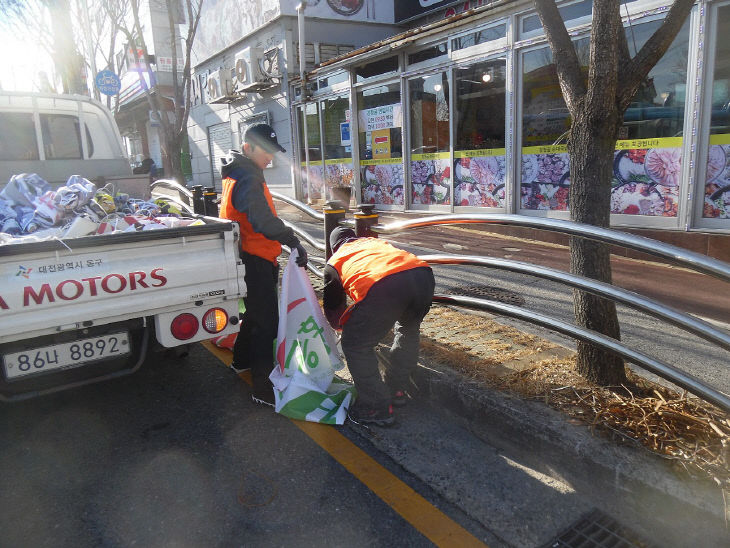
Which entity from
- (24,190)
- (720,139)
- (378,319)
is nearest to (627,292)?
(378,319)

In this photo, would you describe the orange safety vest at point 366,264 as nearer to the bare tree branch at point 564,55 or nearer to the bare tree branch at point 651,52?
the bare tree branch at point 564,55

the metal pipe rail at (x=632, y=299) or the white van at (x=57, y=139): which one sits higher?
the white van at (x=57, y=139)

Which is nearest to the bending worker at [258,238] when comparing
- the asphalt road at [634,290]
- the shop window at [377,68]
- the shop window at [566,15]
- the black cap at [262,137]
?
the black cap at [262,137]

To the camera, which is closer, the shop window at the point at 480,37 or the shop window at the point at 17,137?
the shop window at the point at 17,137

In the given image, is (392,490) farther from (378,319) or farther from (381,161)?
(381,161)

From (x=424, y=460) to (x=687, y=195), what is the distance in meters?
5.48

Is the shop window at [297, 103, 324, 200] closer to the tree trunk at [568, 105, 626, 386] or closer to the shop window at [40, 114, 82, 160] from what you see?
the shop window at [40, 114, 82, 160]

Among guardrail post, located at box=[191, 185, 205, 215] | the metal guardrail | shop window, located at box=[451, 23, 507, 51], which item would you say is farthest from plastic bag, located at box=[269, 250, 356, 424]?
shop window, located at box=[451, 23, 507, 51]

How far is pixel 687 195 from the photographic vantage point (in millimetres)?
6602

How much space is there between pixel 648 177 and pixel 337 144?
7667 millimetres

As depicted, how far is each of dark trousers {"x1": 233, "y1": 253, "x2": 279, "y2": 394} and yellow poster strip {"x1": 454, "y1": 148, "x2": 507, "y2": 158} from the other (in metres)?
6.07

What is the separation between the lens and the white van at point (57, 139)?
19.2ft

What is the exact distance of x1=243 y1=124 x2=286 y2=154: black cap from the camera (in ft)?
12.1

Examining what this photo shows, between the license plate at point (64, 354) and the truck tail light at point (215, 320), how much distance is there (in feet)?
1.55
